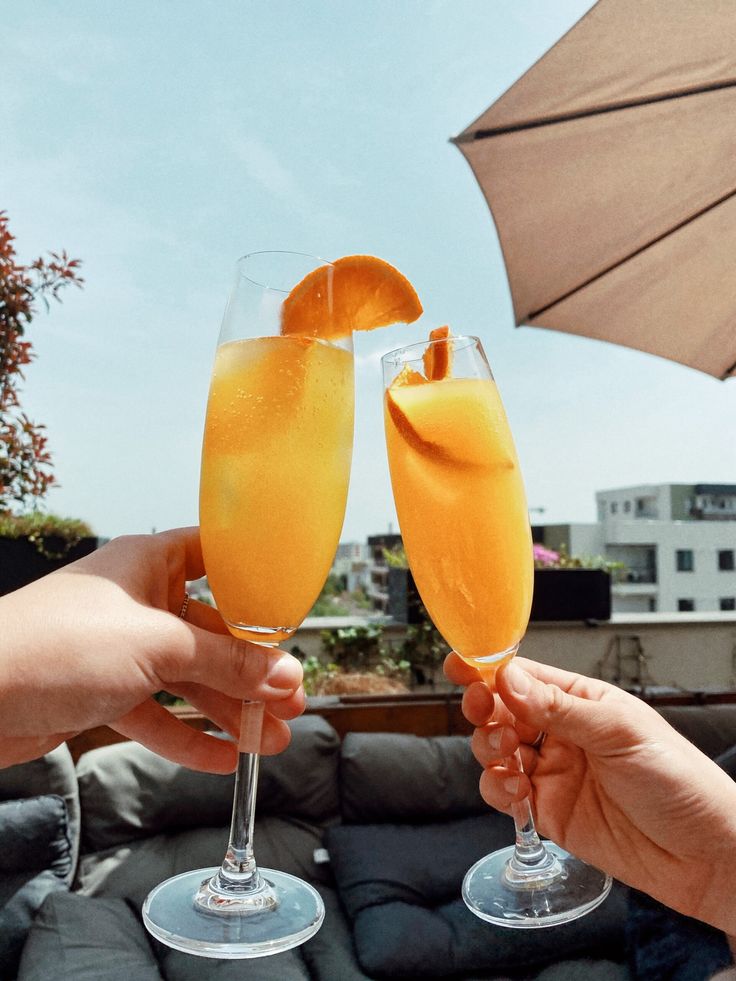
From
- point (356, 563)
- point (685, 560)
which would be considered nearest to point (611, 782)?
point (356, 563)

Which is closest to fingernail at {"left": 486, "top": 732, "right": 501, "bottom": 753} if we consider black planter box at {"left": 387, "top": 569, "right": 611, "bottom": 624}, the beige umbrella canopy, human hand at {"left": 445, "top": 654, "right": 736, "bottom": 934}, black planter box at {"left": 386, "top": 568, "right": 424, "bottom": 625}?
human hand at {"left": 445, "top": 654, "right": 736, "bottom": 934}

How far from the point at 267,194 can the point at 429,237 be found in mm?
2296

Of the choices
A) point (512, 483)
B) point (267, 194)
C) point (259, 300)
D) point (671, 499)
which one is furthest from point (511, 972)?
point (671, 499)

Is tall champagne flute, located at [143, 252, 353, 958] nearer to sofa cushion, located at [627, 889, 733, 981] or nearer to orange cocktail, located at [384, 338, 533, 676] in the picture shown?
orange cocktail, located at [384, 338, 533, 676]

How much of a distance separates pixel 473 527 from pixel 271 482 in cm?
27

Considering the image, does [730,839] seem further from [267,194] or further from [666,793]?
[267,194]

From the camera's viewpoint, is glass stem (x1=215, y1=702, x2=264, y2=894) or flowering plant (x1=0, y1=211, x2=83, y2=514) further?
flowering plant (x1=0, y1=211, x2=83, y2=514)

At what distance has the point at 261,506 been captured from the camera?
820 mm

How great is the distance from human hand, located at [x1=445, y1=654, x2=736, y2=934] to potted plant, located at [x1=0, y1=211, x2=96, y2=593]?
2.86m

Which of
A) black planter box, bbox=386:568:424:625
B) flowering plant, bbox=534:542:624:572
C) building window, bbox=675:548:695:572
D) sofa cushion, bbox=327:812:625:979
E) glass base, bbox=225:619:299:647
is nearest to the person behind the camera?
glass base, bbox=225:619:299:647

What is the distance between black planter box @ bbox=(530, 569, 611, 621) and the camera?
489 cm

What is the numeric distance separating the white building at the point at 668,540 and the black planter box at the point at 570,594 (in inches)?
1279

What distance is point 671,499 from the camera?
48656mm

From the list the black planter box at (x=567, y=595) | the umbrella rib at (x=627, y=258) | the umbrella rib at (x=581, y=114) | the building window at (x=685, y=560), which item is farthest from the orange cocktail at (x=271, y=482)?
the building window at (x=685, y=560)
